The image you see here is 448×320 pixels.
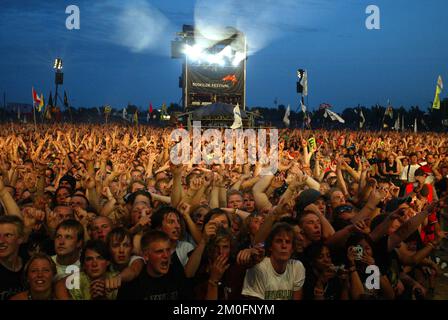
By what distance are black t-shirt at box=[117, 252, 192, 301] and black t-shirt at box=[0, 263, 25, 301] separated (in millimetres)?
772

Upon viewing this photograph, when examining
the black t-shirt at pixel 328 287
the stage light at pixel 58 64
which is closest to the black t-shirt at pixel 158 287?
the black t-shirt at pixel 328 287

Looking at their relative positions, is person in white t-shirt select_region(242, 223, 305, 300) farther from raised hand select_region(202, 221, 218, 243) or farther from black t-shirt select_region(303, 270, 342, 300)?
raised hand select_region(202, 221, 218, 243)

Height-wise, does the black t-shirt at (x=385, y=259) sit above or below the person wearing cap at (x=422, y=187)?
below

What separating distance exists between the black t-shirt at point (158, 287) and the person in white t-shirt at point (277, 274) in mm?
458

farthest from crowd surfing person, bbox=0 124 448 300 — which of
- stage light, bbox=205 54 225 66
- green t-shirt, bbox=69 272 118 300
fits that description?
stage light, bbox=205 54 225 66

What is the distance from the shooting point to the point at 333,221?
4828 mm

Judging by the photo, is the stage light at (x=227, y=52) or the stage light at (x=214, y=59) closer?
the stage light at (x=214, y=59)

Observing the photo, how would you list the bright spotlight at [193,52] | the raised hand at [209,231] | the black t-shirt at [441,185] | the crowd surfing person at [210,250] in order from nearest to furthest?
the crowd surfing person at [210,250] → the raised hand at [209,231] → the black t-shirt at [441,185] → the bright spotlight at [193,52]

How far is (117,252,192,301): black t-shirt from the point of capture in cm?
345

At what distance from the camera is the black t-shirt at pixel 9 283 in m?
3.52

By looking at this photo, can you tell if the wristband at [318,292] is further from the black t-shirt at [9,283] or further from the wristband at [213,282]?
the black t-shirt at [9,283]

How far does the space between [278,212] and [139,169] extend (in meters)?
4.62

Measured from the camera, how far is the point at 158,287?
351cm

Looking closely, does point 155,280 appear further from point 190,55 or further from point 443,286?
point 190,55
